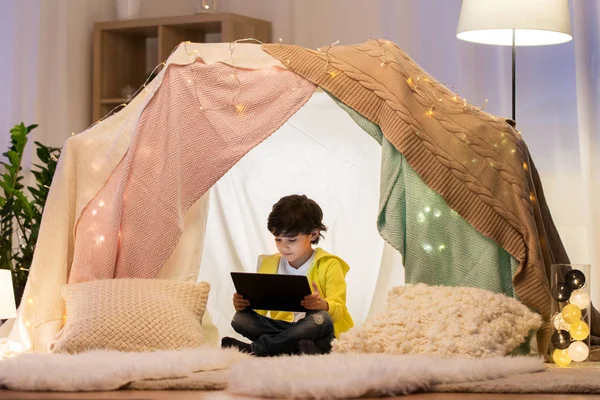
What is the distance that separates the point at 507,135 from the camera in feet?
9.63

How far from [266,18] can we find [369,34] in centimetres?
53

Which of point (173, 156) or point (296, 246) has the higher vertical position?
point (173, 156)

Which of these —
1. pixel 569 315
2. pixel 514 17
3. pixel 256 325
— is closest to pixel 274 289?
pixel 256 325

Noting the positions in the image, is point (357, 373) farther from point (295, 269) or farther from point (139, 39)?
point (139, 39)

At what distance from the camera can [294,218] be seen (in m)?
3.09

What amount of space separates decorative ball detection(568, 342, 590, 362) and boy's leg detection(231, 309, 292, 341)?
76 cm

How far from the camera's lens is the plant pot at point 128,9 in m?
4.79

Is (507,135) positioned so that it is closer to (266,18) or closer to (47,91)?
(266,18)

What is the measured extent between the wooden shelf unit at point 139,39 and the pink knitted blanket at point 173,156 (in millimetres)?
1335

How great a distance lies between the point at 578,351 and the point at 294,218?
93 cm

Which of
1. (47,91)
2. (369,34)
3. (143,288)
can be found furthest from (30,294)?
(369,34)

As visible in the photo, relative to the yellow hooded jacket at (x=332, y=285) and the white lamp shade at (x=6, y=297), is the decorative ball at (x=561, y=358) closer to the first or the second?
the yellow hooded jacket at (x=332, y=285)

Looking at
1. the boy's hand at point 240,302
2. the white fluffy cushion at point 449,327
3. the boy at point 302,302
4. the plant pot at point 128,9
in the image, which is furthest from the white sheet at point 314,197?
the plant pot at point 128,9

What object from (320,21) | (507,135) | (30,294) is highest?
(320,21)
